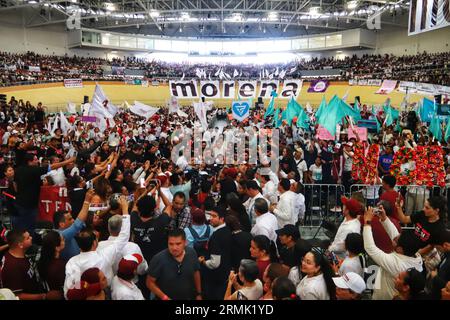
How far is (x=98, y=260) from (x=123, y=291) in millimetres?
501

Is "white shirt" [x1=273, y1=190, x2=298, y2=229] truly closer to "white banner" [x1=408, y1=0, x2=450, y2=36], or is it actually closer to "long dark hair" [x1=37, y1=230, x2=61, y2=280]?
"long dark hair" [x1=37, y1=230, x2=61, y2=280]

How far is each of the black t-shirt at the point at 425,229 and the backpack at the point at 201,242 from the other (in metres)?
2.22

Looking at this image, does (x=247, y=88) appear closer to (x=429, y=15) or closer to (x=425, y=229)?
(x=429, y=15)

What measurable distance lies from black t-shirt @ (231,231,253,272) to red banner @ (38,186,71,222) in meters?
2.79

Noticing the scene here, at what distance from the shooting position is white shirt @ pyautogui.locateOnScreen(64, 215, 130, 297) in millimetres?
3297

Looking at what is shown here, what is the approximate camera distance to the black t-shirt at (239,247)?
4133 millimetres

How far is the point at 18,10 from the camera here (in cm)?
3450

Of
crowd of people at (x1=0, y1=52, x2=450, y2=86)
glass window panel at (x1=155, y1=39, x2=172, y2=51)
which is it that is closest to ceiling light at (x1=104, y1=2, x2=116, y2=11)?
crowd of people at (x1=0, y1=52, x2=450, y2=86)

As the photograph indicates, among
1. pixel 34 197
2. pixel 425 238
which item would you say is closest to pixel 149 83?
pixel 34 197

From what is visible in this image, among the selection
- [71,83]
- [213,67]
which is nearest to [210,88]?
[71,83]

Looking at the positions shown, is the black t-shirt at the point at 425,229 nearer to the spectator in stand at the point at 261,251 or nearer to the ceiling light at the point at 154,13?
the spectator in stand at the point at 261,251

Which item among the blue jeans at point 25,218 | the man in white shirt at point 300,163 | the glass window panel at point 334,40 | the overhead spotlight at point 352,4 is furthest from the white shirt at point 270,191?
the glass window panel at point 334,40

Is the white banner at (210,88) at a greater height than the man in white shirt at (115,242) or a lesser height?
greater
